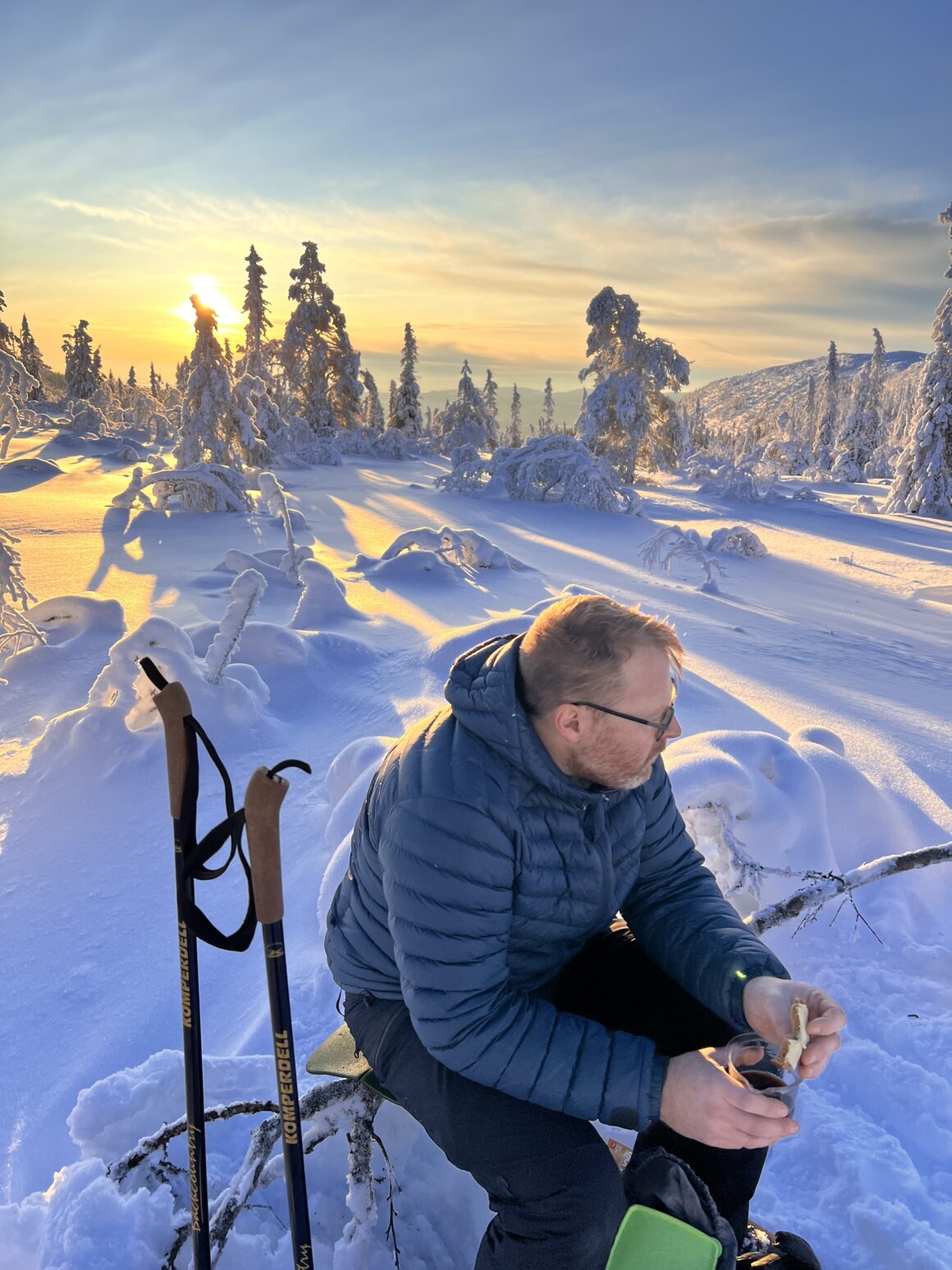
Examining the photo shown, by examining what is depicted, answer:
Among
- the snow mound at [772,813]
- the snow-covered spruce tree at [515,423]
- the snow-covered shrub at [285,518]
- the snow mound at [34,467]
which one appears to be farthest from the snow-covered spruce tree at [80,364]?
the snow mound at [772,813]

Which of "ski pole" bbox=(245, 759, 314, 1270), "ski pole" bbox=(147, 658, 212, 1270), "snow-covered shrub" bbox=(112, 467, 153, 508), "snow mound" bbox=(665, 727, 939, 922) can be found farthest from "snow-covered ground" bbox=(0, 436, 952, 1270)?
"snow-covered shrub" bbox=(112, 467, 153, 508)

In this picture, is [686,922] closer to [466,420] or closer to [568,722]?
[568,722]

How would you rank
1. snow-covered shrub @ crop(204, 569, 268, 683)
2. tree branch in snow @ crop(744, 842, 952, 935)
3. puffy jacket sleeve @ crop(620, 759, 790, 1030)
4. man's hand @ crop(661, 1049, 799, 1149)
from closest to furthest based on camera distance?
man's hand @ crop(661, 1049, 799, 1149) → puffy jacket sleeve @ crop(620, 759, 790, 1030) → tree branch in snow @ crop(744, 842, 952, 935) → snow-covered shrub @ crop(204, 569, 268, 683)

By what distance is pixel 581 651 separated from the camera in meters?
1.75

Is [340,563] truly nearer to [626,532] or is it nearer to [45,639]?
[45,639]

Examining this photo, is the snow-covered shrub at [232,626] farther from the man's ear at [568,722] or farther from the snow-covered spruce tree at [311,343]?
the snow-covered spruce tree at [311,343]

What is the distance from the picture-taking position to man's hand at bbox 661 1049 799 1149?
163 cm

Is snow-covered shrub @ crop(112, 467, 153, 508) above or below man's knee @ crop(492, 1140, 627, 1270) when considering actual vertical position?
above

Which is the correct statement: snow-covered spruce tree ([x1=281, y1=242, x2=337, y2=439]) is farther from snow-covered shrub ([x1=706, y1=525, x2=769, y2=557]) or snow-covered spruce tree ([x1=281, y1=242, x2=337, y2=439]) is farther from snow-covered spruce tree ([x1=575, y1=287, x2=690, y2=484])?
snow-covered shrub ([x1=706, y1=525, x2=769, y2=557])

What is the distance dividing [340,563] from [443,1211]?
945 centimetres

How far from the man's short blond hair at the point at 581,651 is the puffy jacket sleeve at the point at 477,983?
0.33 m

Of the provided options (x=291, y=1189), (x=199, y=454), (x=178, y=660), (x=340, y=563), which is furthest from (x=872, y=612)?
(x=199, y=454)

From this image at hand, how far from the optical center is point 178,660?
16.4ft

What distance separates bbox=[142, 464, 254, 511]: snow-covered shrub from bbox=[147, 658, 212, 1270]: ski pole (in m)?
13.5
